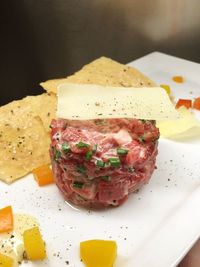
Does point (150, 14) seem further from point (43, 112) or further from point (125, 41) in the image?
point (43, 112)

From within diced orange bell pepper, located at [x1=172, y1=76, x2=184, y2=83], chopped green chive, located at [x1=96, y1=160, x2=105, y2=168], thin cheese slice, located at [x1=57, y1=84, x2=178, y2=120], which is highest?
thin cheese slice, located at [x1=57, y1=84, x2=178, y2=120]

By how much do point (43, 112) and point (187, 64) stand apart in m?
0.87

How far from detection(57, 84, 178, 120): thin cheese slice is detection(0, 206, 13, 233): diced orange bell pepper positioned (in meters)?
0.35

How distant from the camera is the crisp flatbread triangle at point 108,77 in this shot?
222 centimetres

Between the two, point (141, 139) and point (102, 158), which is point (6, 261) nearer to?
point (102, 158)

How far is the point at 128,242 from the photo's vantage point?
58.3 inches

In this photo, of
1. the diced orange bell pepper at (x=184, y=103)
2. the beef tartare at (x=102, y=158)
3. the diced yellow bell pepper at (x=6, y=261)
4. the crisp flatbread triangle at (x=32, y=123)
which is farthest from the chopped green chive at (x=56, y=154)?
the diced orange bell pepper at (x=184, y=103)

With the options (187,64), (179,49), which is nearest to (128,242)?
(187,64)

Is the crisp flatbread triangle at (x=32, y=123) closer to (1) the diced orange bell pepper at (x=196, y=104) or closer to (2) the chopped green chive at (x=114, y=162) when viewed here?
(1) the diced orange bell pepper at (x=196, y=104)

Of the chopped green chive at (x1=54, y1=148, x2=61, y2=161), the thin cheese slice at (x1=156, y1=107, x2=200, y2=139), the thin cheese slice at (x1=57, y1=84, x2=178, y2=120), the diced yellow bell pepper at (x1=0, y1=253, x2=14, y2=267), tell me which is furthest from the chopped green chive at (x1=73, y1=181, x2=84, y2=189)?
the thin cheese slice at (x1=156, y1=107, x2=200, y2=139)

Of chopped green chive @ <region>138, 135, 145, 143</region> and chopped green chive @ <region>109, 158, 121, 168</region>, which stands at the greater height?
chopped green chive @ <region>138, 135, 145, 143</region>

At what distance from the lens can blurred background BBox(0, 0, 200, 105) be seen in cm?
252

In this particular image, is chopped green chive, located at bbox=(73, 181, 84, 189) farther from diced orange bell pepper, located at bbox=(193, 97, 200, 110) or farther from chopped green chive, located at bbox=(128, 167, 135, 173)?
diced orange bell pepper, located at bbox=(193, 97, 200, 110)

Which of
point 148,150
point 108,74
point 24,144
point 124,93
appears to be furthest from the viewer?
point 108,74
